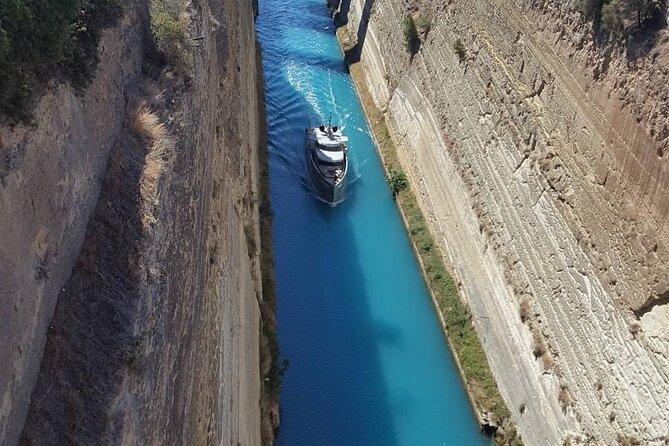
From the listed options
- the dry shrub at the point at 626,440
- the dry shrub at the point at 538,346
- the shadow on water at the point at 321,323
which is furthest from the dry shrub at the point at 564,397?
the shadow on water at the point at 321,323

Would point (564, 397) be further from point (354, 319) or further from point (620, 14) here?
point (620, 14)

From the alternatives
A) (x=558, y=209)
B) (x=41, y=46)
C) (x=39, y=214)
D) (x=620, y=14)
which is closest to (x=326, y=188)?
(x=558, y=209)

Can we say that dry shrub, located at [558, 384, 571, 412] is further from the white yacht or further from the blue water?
the white yacht

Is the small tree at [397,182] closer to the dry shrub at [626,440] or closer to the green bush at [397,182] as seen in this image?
the green bush at [397,182]

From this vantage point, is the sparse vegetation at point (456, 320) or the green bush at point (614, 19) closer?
the green bush at point (614, 19)

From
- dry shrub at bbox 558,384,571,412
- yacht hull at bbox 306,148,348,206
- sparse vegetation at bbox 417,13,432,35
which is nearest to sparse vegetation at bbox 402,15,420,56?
sparse vegetation at bbox 417,13,432,35

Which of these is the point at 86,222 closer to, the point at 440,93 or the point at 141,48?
the point at 141,48
